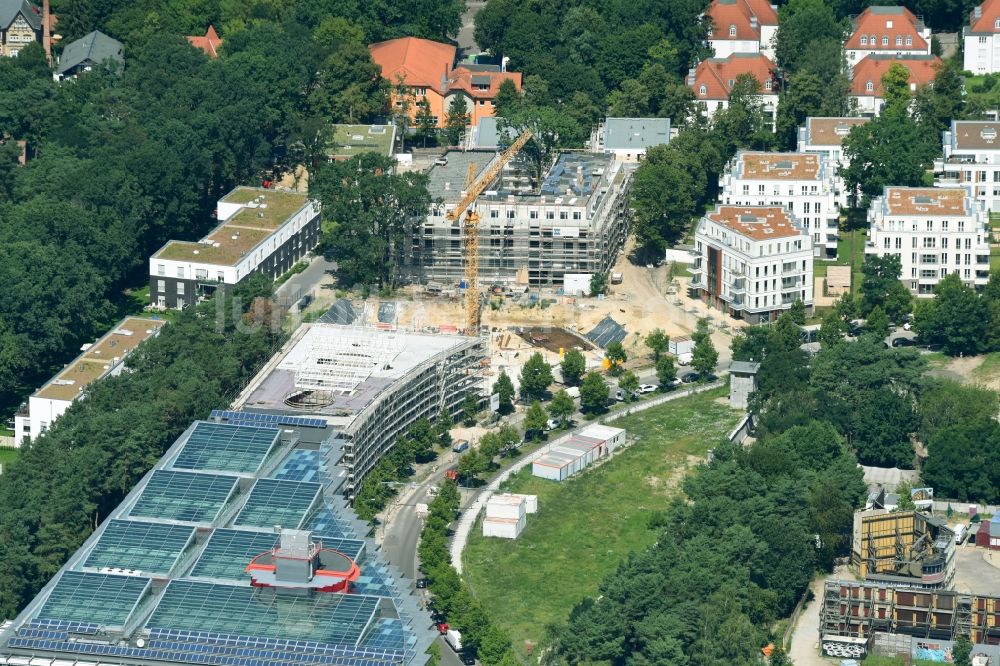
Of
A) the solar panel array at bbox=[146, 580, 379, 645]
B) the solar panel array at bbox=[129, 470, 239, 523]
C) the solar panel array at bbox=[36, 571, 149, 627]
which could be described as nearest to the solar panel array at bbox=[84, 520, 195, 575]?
the solar panel array at bbox=[36, 571, 149, 627]

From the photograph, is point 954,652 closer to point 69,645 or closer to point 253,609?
point 253,609

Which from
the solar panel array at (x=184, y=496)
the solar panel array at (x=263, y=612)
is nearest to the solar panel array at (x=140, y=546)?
the solar panel array at (x=184, y=496)

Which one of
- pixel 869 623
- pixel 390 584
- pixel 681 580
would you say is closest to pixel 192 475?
pixel 390 584

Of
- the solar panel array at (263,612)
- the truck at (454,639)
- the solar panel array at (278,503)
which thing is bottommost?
the truck at (454,639)

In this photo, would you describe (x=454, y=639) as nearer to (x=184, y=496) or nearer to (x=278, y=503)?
(x=278, y=503)

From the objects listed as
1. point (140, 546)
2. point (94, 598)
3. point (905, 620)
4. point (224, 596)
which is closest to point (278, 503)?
point (140, 546)

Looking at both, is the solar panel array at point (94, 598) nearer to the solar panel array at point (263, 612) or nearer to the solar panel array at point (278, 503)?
the solar panel array at point (263, 612)

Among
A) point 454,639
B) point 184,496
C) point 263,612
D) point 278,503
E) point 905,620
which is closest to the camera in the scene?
point 263,612
